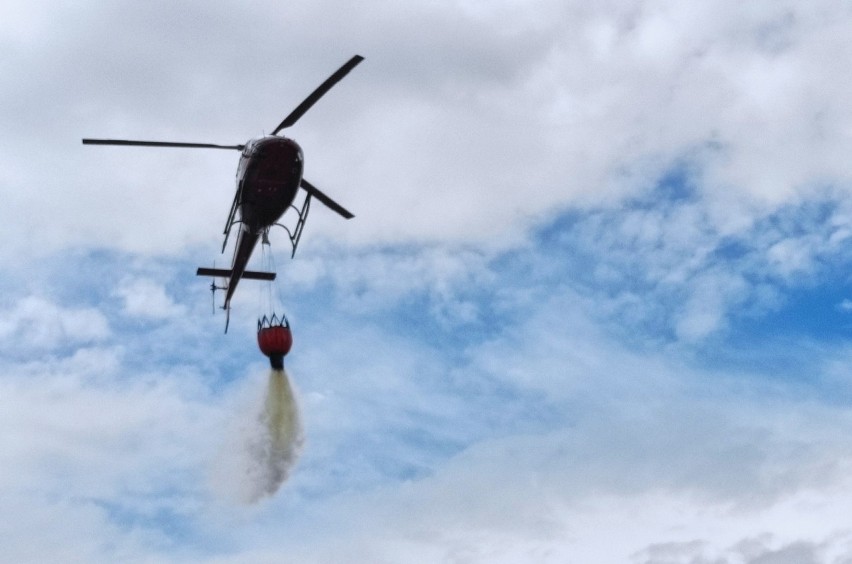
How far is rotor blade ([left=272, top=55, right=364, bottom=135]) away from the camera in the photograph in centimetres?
4341

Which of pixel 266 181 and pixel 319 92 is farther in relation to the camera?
pixel 266 181

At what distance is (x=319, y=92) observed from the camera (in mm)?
44875

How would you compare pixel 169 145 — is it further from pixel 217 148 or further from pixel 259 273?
pixel 259 273

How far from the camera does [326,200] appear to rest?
52.5 meters

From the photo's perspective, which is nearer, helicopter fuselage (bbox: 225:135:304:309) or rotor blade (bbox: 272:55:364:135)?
rotor blade (bbox: 272:55:364:135)

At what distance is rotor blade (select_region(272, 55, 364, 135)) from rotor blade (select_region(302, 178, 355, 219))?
14.4 feet

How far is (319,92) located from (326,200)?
8.52m

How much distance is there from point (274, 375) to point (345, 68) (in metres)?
17.5

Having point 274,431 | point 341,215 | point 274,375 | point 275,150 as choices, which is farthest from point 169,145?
point 274,431

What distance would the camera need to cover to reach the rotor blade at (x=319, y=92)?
142 ft

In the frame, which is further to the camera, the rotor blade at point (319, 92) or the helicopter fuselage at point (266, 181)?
the helicopter fuselage at point (266, 181)

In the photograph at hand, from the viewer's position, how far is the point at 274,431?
62.1 metres

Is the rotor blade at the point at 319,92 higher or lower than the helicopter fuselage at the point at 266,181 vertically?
higher

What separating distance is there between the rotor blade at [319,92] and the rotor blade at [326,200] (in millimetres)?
4387
